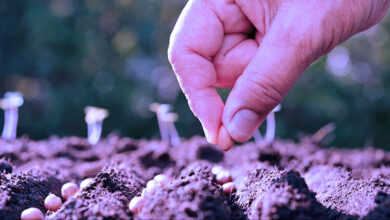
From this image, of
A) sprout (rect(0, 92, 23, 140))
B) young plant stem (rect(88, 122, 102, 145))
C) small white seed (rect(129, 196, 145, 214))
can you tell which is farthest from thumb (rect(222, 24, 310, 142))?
sprout (rect(0, 92, 23, 140))

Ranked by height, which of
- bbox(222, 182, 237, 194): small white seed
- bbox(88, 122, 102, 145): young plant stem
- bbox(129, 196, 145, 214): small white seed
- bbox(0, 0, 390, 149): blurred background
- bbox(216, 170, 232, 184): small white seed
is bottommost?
bbox(0, 0, 390, 149): blurred background

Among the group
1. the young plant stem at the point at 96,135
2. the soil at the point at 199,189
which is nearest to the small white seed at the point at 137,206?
the soil at the point at 199,189

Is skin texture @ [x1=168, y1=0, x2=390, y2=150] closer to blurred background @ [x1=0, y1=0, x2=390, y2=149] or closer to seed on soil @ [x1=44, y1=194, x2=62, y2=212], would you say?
seed on soil @ [x1=44, y1=194, x2=62, y2=212]

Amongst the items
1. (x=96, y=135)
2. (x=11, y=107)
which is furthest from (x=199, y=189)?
(x=96, y=135)

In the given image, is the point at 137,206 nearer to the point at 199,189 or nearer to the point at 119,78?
the point at 199,189

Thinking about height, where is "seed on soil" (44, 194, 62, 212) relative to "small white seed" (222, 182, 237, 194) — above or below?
above

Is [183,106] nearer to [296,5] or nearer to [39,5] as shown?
[39,5]

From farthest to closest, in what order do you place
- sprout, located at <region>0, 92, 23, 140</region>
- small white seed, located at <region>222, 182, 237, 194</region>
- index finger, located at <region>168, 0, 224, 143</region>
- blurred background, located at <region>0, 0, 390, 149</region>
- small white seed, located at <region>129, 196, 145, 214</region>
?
blurred background, located at <region>0, 0, 390, 149</region> → sprout, located at <region>0, 92, 23, 140</region> → index finger, located at <region>168, 0, 224, 143</region> → small white seed, located at <region>222, 182, 237, 194</region> → small white seed, located at <region>129, 196, 145, 214</region>
